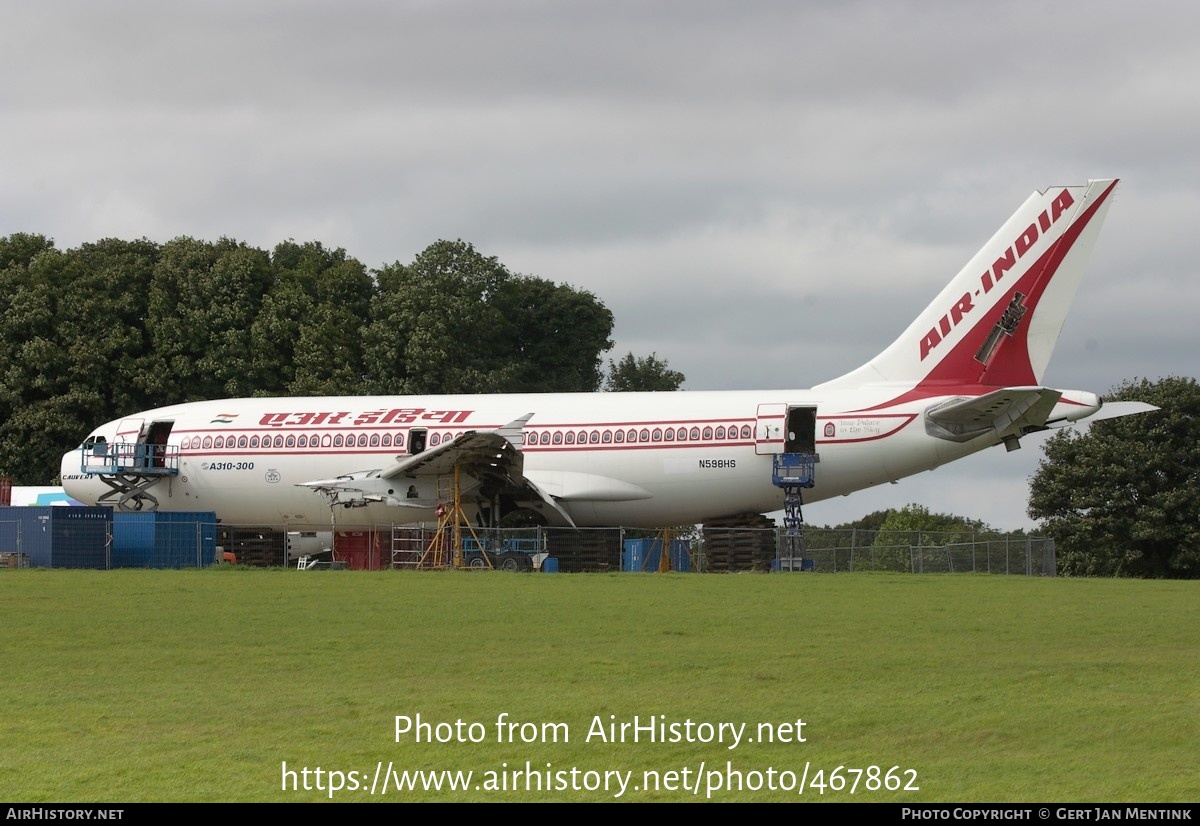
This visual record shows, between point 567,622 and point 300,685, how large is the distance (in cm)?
676

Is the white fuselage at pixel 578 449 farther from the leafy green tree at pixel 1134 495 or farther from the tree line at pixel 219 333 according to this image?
the leafy green tree at pixel 1134 495

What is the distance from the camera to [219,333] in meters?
63.8

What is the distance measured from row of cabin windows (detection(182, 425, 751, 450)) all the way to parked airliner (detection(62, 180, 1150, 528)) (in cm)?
4

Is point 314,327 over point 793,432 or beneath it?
over

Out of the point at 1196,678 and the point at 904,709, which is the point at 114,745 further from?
the point at 1196,678

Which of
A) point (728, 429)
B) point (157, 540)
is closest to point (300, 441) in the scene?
point (157, 540)

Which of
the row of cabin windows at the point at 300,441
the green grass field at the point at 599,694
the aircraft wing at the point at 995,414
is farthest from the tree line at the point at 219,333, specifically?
the green grass field at the point at 599,694

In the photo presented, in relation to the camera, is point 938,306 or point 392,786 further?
point 938,306

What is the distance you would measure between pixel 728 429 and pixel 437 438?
760 cm

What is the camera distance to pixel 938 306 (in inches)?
1460

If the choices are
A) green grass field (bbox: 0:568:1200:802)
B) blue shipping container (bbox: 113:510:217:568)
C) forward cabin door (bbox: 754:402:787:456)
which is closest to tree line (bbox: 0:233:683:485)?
blue shipping container (bbox: 113:510:217:568)

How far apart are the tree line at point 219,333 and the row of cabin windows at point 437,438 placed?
1763cm

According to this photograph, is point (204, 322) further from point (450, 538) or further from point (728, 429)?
point (728, 429)

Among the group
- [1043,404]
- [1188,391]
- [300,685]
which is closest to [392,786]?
[300,685]
